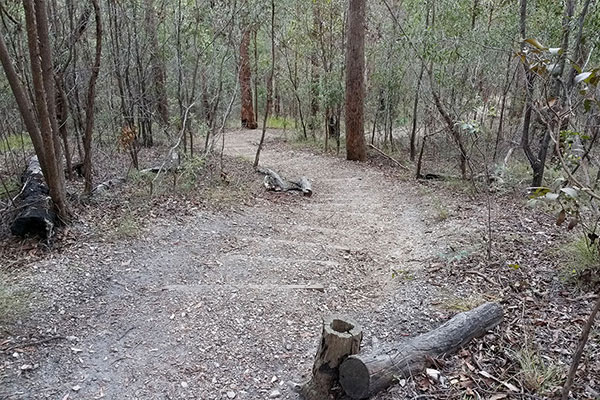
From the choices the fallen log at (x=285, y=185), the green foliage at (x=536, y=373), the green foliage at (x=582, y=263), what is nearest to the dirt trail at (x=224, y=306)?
the green foliage at (x=536, y=373)

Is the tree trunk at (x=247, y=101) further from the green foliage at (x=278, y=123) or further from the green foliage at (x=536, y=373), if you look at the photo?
the green foliage at (x=536, y=373)

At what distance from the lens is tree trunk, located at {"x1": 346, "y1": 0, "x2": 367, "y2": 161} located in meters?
8.59

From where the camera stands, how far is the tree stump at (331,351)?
92.2 inches

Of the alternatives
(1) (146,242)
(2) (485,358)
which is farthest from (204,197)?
(2) (485,358)

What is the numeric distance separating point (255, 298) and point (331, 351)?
133 cm

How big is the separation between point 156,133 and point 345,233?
658cm

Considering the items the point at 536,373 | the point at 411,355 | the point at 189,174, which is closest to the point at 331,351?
the point at 411,355

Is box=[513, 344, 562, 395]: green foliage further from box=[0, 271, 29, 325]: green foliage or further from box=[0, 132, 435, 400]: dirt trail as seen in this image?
box=[0, 271, 29, 325]: green foliage

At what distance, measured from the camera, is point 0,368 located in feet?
8.48

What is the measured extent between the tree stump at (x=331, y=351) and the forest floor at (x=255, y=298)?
301mm

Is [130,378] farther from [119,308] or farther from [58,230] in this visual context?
[58,230]

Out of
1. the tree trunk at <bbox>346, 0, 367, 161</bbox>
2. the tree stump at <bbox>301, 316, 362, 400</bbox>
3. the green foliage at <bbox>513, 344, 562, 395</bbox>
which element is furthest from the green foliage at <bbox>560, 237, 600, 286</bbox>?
the tree trunk at <bbox>346, 0, 367, 161</bbox>

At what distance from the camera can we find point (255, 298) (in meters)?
3.55

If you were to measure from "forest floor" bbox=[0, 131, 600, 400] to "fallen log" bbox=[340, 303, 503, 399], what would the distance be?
0.09 metres
